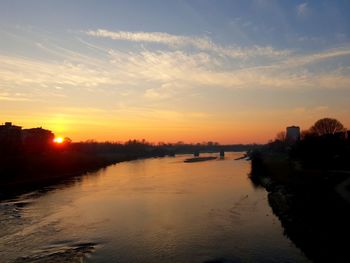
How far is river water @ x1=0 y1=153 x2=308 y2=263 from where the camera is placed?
63.8 ft

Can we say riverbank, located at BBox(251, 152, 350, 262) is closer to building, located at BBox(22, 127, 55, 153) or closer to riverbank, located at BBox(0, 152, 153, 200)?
riverbank, located at BBox(0, 152, 153, 200)

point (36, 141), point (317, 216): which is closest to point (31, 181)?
point (36, 141)

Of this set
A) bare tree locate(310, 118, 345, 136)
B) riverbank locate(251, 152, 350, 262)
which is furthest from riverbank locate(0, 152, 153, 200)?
bare tree locate(310, 118, 345, 136)

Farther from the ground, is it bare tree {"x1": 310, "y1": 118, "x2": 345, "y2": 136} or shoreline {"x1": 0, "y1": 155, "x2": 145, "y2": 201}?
bare tree {"x1": 310, "y1": 118, "x2": 345, "y2": 136}

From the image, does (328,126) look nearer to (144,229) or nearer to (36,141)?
(36,141)

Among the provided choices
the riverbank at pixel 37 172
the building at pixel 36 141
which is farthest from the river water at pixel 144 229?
the building at pixel 36 141

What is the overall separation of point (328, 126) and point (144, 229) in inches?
3382

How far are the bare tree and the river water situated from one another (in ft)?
217

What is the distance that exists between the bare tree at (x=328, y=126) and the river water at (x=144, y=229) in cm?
6603

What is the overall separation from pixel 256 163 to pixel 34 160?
124ft

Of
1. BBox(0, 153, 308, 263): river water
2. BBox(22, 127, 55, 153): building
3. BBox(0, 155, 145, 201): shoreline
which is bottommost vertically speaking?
BBox(0, 153, 308, 263): river water

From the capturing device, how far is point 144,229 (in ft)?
81.4

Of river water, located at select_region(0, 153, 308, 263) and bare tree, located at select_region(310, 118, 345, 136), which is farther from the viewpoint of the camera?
bare tree, located at select_region(310, 118, 345, 136)

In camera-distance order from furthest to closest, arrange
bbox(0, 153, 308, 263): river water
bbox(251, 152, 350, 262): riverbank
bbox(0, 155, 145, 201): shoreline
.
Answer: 1. bbox(0, 155, 145, 201): shoreline
2. bbox(0, 153, 308, 263): river water
3. bbox(251, 152, 350, 262): riverbank
